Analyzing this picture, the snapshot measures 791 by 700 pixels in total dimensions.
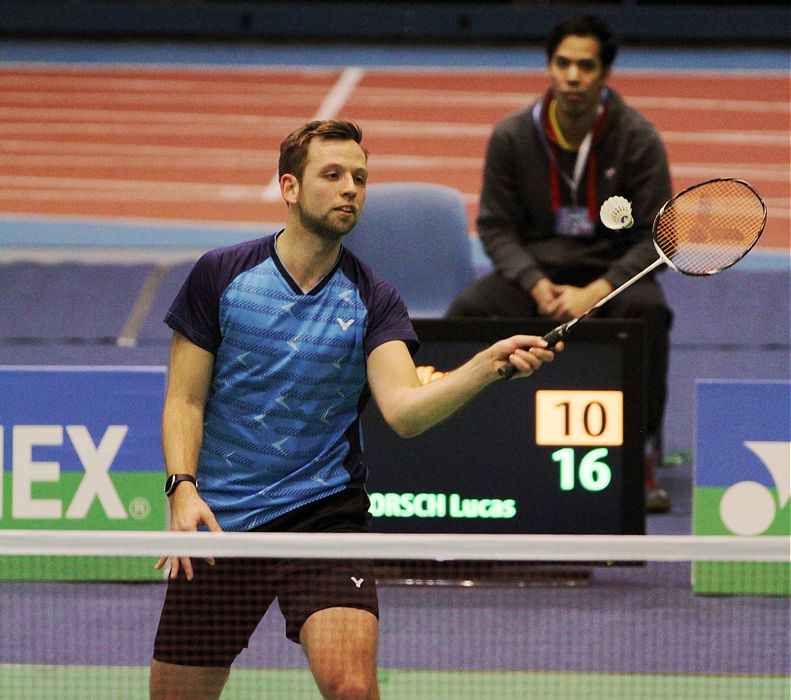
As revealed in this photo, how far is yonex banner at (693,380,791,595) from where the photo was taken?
4.79m

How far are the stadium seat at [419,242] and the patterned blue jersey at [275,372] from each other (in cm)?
295

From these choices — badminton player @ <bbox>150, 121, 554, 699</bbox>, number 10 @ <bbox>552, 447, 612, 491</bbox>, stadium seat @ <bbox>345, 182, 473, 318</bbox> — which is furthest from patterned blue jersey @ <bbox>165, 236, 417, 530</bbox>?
stadium seat @ <bbox>345, 182, 473, 318</bbox>

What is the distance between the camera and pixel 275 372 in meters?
3.20

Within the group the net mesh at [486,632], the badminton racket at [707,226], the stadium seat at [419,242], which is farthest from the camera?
the stadium seat at [419,242]

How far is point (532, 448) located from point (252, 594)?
188cm

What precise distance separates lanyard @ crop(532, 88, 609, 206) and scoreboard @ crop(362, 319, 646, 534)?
957mm

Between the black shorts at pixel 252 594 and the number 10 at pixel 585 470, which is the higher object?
the number 10 at pixel 585 470

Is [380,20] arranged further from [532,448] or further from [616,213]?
[616,213]

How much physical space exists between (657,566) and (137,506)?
1797mm

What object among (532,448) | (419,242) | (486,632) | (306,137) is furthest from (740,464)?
(306,137)

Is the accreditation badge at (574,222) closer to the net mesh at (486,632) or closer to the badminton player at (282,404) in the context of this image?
the net mesh at (486,632)

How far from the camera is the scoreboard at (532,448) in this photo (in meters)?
4.89

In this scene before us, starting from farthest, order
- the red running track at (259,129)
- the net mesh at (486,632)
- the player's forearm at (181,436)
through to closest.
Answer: the red running track at (259,129) → the net mesh at (486,632) → the player's forearm at (181,436)

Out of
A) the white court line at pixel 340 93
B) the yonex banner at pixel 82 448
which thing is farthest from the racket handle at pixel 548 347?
the white court line at pixel 340 93
